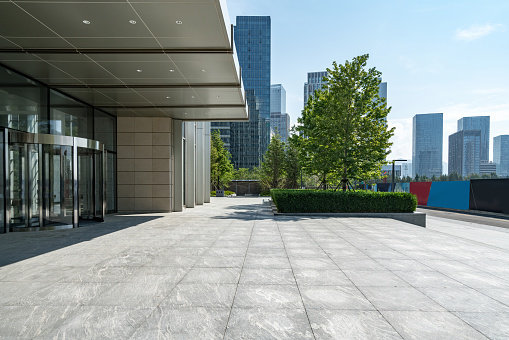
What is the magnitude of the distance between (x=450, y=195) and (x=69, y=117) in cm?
2985

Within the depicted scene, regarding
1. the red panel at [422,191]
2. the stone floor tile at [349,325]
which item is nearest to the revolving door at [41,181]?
the stone floor tile at [349,325]

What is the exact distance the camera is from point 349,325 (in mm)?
3777

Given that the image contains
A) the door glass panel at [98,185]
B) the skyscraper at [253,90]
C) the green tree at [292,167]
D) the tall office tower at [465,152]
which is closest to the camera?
the door glass panel at [98,185]

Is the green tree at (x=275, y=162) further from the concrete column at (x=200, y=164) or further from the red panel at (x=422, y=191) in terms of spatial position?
the red panel at (x=422, y=191)

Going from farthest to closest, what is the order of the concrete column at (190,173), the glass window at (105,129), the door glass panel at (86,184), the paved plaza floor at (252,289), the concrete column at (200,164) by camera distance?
the concrete column at (200,164) < the concrete column at (190,173) < the glass window at (105,129) < the door glass panel at (86,184) < the paved plaza floor at (252,289)

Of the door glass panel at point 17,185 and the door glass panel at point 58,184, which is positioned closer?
the door glass panel at point 17,185

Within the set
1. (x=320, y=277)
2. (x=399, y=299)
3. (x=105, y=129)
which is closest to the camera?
(x=399, y=299)

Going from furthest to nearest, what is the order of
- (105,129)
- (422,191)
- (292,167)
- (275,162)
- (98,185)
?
(275,162) < (292,167) < (422,191) < (105,129) < (98,185)

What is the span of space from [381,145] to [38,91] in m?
17.5

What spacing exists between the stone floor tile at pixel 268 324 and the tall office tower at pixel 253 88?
350 feet

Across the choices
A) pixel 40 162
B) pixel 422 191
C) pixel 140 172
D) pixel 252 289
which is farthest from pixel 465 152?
pixel 252 289

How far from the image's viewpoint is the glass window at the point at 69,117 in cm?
1283

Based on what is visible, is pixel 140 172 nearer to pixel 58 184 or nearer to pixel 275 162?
pixel 58 184

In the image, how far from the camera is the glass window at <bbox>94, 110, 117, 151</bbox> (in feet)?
53.2
